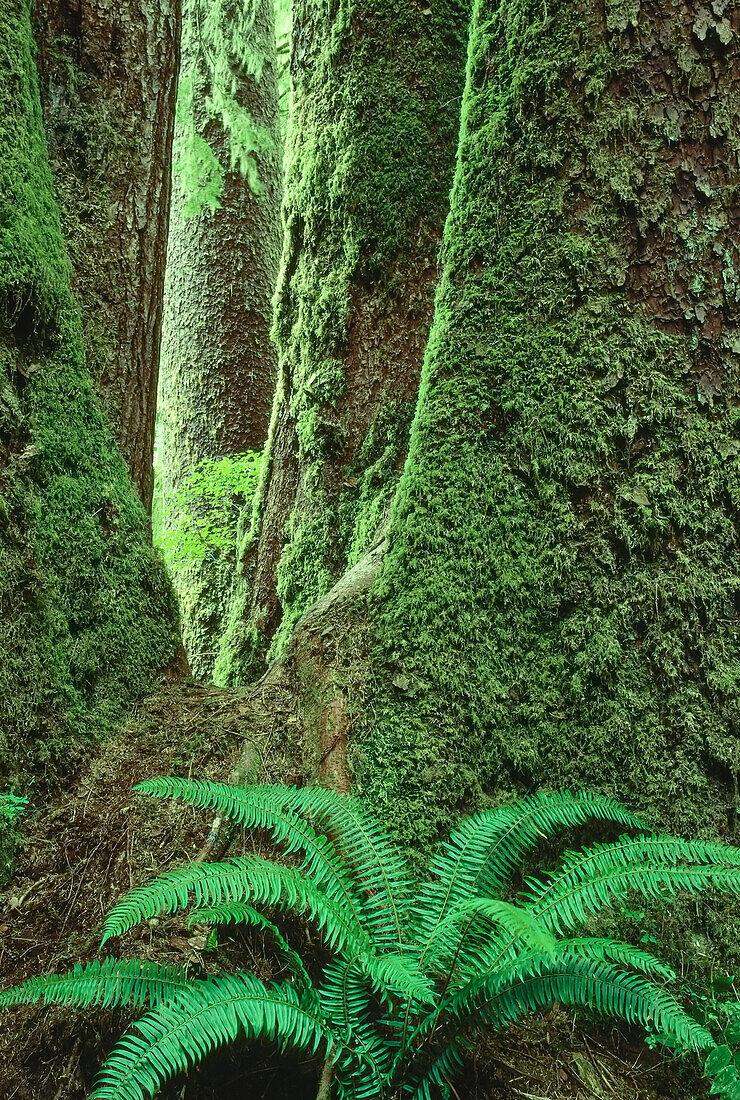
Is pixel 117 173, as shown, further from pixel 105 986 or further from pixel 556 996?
pixel 556 996

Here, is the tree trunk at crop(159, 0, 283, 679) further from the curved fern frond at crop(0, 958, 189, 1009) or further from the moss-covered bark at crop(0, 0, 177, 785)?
the curved fern frond at crop(0, 958, 189, 1009)

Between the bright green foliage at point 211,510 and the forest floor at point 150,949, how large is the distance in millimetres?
2620

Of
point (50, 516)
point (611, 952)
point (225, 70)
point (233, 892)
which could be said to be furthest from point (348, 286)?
point (225, 70)

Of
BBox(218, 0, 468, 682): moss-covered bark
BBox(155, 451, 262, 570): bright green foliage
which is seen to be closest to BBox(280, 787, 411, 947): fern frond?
BBox(218, 0, 468, 682): moss-covered bark

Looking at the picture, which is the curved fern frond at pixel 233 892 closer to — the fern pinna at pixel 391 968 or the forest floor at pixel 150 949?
the fern pinna at pixel 391 968

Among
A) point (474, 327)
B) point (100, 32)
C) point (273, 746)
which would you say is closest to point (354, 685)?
point (273, 746)

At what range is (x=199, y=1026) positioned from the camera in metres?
1.62

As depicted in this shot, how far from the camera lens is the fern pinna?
1.66 m

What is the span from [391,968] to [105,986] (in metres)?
0.71

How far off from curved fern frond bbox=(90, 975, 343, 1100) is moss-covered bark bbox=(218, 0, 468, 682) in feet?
7.11

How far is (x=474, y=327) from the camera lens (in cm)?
265

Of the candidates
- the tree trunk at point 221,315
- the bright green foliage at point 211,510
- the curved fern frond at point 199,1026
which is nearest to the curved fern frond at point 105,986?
the curved fern frond at point 199,1026

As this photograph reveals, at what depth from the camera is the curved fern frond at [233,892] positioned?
68.2 inches

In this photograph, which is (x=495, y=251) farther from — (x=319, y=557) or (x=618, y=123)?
(x=319, y=557)
